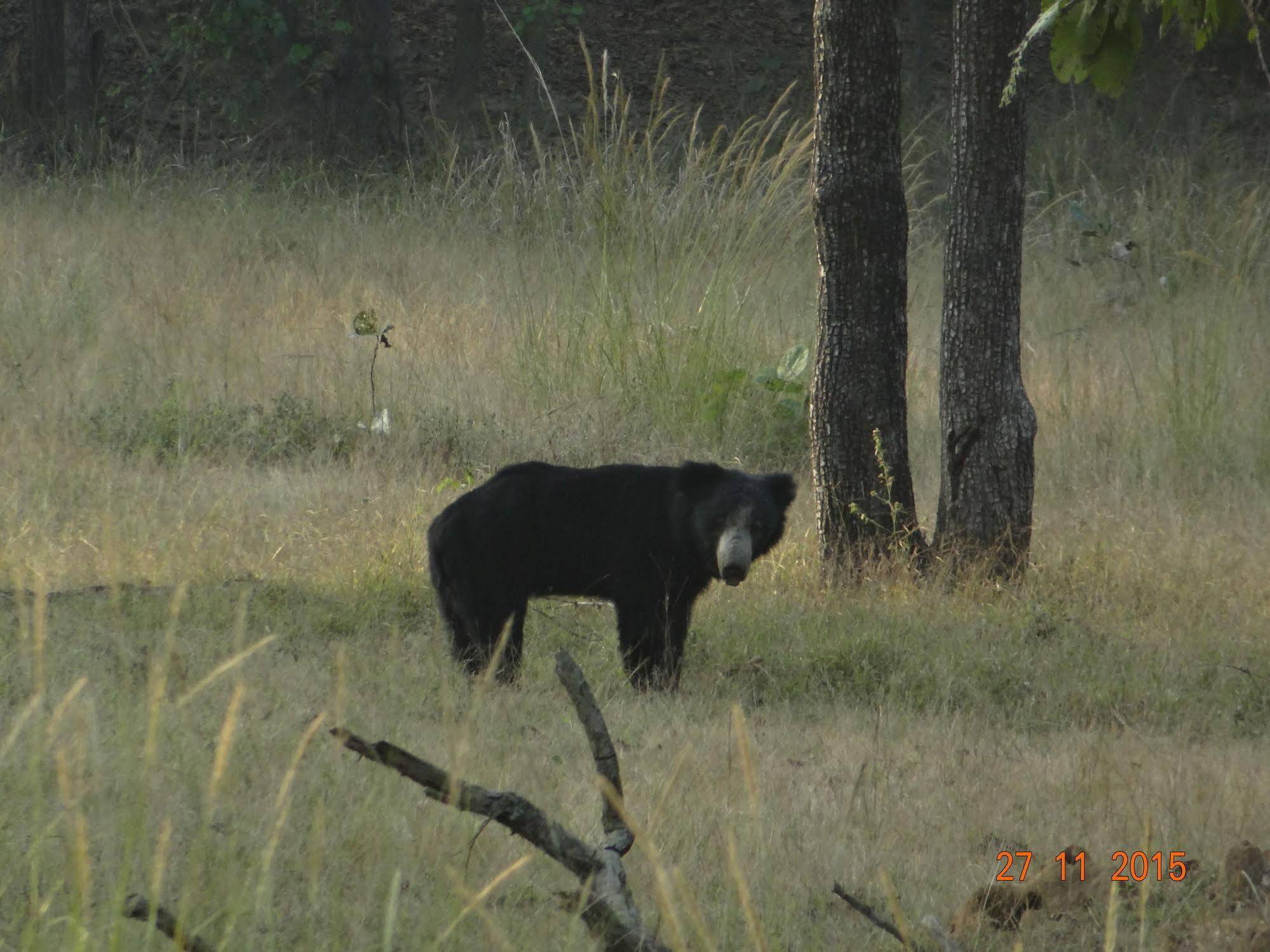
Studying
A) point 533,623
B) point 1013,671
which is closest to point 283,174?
point 533,623

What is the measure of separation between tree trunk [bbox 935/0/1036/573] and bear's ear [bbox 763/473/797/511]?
1587 mm

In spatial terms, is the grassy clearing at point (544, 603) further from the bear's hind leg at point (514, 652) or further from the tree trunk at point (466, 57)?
the tree trunk at point (466, 57)

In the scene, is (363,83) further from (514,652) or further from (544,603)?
(514,652)

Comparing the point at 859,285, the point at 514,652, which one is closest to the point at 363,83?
the point at 859,285

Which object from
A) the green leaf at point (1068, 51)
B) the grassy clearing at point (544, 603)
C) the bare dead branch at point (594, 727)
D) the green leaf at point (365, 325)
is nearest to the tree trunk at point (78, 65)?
the grassy clearing at point (544, 603)

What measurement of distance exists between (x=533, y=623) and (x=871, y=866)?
105 inches

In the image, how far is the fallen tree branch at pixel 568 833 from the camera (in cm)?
234

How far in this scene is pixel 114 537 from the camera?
21.4 feet

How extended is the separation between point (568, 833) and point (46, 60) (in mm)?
17457

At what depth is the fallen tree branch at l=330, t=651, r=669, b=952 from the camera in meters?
2.34

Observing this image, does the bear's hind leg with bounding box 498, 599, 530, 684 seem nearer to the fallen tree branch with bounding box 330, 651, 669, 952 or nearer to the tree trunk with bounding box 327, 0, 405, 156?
the fallen tree branch with bounding box 330, 651, 669, 952

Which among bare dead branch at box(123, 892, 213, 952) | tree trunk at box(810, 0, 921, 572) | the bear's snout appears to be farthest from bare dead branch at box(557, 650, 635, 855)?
tree trunk at box(810, 0, 921, 572)
